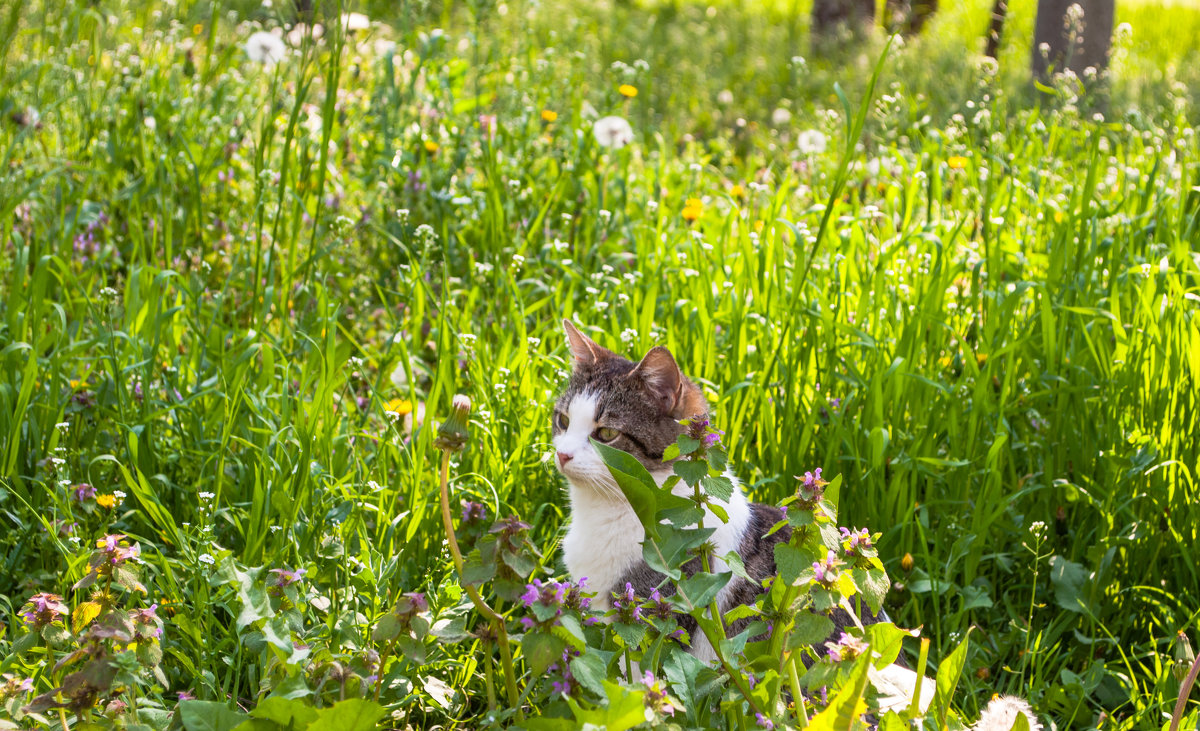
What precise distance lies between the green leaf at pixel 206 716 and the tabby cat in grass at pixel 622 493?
729 millimetres

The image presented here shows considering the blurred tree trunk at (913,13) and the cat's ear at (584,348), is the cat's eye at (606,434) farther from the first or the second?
the blurred tree trunk at (913,13)

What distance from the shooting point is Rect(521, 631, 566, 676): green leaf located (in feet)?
4.71

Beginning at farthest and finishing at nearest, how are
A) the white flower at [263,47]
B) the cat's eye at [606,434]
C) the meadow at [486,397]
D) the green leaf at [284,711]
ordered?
the white flower at [263,47]
the cat's eye at [606,434]
the meadow at [486,397]
the green leaf at [284,711]

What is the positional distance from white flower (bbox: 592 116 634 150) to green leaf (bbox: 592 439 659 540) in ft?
8.98

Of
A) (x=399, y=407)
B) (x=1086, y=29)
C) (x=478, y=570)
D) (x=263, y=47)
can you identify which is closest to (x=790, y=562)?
(x=478, y=570)

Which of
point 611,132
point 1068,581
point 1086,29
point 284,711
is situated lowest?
point 1068,581

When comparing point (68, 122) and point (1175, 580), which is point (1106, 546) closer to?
point (1175, 580)

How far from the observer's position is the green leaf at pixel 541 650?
1.44 meters

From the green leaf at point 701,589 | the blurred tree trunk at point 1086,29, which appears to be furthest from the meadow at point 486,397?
the blurred tree trunk at point 1086,29

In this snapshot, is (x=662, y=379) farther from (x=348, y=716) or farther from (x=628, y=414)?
(x=348, y=716)

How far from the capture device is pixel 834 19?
30.4ft

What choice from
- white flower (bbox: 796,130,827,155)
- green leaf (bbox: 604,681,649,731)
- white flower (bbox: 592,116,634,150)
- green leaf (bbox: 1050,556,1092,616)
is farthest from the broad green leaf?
white flower (bbox: 796,130,827,155)

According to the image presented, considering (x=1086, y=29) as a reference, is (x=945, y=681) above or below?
below

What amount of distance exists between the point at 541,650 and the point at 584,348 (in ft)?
3.48
